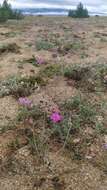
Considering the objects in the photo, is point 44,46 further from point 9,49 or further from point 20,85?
point 20,85

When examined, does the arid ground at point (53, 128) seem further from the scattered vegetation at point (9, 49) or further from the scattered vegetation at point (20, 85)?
the scattered vegetation at point (9, 49)

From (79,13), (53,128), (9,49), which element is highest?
(9,49)

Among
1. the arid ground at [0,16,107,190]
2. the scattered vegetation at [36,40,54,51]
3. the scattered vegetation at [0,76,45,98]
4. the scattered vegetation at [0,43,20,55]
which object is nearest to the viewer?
the arid ground at [0,16,107,190]

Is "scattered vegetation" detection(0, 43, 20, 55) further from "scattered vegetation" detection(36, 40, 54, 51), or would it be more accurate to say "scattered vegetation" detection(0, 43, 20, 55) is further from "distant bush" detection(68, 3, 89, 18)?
"distant bush" detection(68, 3, 89, 18)

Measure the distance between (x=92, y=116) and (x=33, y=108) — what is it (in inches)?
44.8

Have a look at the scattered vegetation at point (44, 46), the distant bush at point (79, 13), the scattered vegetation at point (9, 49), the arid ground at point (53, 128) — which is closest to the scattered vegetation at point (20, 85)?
the arid ground at point (53, 128)

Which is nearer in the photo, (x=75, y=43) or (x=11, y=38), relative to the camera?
(x=75, y=43)

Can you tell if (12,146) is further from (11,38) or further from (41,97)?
(11,38)

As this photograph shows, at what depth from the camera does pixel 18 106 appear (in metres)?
6.56

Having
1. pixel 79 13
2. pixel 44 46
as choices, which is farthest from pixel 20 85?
pixel 79 13

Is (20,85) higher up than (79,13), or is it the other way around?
(20,85)

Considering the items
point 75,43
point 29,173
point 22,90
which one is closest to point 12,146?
point 29,173

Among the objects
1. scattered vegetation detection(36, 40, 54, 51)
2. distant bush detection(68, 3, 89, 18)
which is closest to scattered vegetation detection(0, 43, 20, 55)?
scattered vegetation detection(36, 40, 54, 51)

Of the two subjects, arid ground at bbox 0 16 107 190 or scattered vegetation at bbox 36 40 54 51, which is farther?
scattered vegetation at bbox 36 40 54 51
